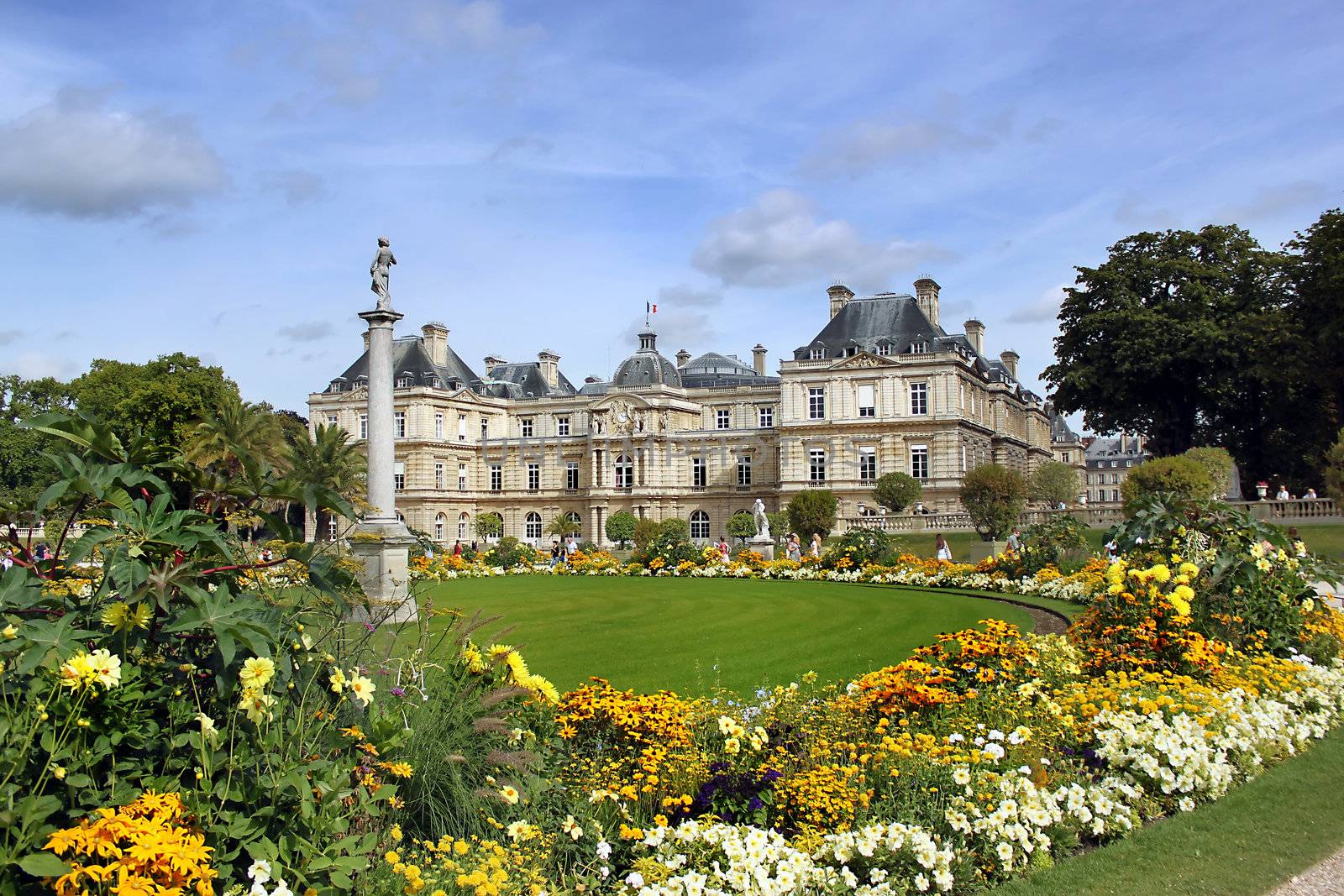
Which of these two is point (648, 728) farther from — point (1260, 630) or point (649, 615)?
point (649, 615)

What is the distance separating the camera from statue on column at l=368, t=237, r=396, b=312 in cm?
2215

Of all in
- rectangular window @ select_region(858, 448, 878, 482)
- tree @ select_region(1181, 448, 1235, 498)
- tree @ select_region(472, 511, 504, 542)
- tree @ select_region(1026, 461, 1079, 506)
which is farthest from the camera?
tree @ select_region(472, 511, 504, 542)

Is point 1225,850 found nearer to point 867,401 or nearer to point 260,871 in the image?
point 260,871

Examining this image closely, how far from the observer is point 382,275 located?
22344 mm

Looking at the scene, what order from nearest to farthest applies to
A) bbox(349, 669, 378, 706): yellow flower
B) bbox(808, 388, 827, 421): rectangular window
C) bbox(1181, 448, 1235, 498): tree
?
bbox(349, 669, 378, 706): yellow flower < bbox(1181, 448, 1235, 498): tree < bbox(808, 388, 827, 421): rectangular window

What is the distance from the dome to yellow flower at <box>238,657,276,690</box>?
222ft

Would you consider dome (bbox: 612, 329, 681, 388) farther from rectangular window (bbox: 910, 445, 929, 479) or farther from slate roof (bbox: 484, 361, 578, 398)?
rectangular window (bbox: 910, 445, 929, 479)

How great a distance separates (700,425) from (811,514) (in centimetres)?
2326

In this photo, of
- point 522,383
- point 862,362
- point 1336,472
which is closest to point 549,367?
point 522,383

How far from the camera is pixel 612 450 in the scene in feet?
234

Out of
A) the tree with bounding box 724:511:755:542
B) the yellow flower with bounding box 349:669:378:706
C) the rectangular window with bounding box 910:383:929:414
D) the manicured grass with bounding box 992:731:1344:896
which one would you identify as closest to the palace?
the rectangular window with bounding box 910:383:929:414

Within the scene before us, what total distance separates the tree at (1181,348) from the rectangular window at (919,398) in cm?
1085

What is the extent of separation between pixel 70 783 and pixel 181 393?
185 ft

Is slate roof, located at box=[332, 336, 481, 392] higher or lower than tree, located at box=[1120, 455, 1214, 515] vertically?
higher
